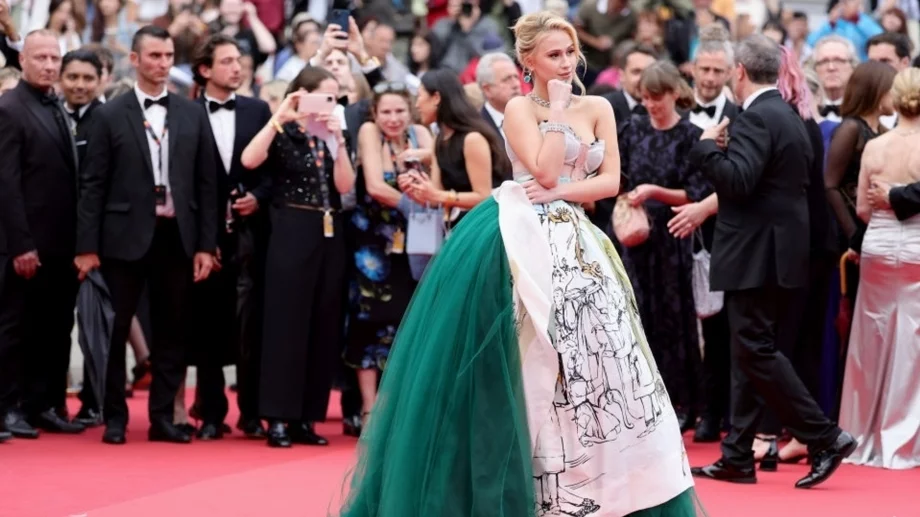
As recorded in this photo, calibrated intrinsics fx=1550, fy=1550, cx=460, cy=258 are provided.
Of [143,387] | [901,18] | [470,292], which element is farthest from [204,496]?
[901,18]

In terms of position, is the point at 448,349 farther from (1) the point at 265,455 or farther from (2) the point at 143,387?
(2) the point at 143,387

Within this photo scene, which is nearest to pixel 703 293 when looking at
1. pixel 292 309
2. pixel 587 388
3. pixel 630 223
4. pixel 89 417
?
pixel 630 223

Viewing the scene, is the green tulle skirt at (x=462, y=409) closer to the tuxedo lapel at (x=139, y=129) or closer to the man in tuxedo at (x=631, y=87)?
the tuxedo lapel at (x=139, y=129)

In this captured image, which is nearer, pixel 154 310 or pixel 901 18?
pixel 154 310

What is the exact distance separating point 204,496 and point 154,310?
207 centimetres

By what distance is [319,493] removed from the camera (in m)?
6.75

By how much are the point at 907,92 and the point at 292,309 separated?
3.39m

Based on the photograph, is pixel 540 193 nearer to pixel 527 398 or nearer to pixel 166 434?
pixel 527 398

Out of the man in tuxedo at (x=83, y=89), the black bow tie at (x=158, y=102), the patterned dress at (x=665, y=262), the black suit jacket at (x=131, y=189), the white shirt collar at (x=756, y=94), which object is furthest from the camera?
the man in tuxedo at (x=83, y=89)

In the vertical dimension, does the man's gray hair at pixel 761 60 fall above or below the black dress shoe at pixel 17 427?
above

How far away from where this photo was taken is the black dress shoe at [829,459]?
6902 millimetres

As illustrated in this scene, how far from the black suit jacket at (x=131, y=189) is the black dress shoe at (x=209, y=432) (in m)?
1.03

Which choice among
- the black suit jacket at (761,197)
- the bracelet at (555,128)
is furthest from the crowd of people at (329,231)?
the bracelet at (555,128)

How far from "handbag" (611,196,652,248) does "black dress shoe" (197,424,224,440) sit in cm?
248
